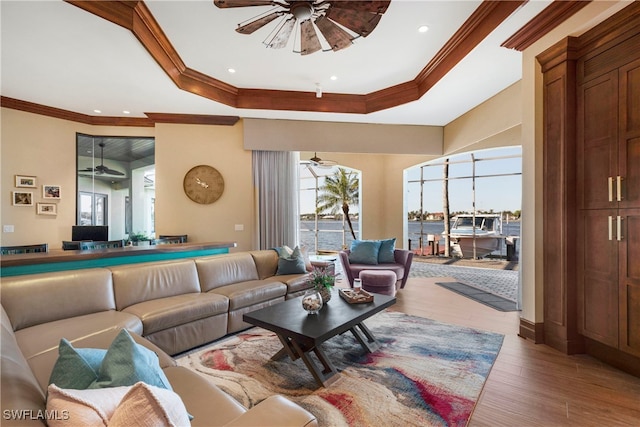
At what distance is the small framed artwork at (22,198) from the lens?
468 cm

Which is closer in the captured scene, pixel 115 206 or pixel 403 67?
pixel 403 67

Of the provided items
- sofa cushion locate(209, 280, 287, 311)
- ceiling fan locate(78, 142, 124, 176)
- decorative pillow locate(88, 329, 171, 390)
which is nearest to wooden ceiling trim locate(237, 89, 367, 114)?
sofa cushion locate(209, 280, 287, 311)

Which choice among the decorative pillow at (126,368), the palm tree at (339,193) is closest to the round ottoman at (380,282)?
the decorative pillow at (126,368)

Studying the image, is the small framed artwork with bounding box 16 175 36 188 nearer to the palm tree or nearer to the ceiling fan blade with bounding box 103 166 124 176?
the ceiling fan blade with bounding box 103 166 124 176

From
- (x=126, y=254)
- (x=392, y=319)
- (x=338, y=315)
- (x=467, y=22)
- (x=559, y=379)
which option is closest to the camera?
(x=559, y=379)

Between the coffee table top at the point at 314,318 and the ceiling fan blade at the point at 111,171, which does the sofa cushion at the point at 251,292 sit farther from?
the ceiling fan blade at the point at 111,171

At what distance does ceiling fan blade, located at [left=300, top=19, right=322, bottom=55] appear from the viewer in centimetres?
254

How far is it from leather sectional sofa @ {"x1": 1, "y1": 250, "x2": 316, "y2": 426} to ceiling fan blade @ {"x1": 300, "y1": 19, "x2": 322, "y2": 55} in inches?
104

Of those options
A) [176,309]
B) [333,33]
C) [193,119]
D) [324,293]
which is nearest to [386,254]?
[324,293]

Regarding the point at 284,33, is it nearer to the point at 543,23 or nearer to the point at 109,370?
the point at 543,23

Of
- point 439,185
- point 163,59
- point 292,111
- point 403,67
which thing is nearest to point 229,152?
point 292,111

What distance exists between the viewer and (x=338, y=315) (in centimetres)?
259

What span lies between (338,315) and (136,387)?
1945mm

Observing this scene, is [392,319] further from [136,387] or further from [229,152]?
[229,152]
